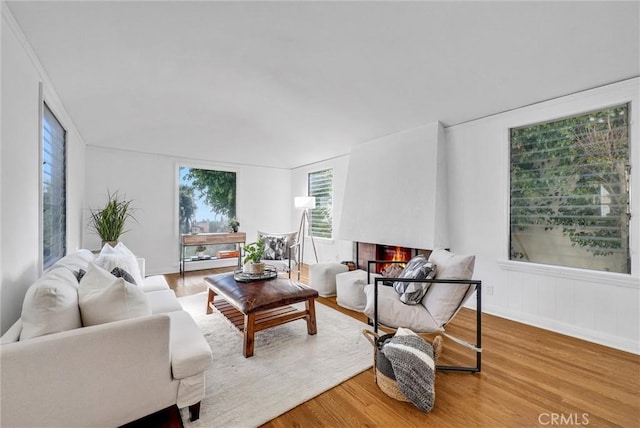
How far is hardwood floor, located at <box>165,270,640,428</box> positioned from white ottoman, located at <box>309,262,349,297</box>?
68.4 inches

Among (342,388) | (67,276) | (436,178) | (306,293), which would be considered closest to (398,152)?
(436,178)

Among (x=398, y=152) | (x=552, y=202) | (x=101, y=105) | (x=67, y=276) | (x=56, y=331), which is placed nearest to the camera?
(x=56, y=331)

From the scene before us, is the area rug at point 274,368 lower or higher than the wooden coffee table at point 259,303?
lower

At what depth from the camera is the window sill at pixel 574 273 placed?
7.81 ft

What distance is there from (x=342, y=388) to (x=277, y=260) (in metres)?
2.93

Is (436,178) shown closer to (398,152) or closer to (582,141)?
(398,152)

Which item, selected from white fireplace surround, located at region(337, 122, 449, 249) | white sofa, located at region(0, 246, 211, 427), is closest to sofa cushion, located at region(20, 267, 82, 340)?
white sofa, located at region(0, 246, 211, 427)

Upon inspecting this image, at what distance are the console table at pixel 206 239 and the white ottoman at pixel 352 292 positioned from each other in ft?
9.28

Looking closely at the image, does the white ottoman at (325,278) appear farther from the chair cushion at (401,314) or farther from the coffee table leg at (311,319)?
the chair cushion at (401,314)

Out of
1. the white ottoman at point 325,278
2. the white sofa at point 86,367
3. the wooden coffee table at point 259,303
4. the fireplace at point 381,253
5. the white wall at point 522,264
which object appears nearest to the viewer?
the white sofa at point 86,367

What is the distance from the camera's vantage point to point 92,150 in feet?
14.8

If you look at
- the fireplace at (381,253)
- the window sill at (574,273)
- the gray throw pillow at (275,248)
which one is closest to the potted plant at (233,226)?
the gray throw pillow at (275,248)

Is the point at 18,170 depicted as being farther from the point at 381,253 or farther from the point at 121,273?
the point at 381,253

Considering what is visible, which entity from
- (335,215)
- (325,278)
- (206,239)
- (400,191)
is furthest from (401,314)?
(206,239)
